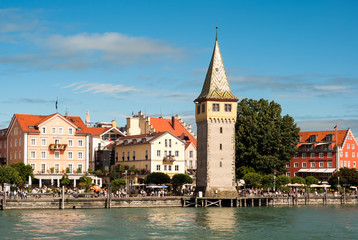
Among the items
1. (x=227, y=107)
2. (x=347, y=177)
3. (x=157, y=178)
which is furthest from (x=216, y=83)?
(x=347, y=177)

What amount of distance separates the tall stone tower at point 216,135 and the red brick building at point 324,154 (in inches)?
1292

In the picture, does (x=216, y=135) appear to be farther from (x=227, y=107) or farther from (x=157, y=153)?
(x=157, y=153)

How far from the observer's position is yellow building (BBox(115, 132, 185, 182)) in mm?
94938

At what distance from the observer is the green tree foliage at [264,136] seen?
307 feet

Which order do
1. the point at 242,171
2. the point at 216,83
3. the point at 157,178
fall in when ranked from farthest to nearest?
the point at 242,171 → the point at 157,178 → the point at 216,83

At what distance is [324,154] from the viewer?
11125 cm

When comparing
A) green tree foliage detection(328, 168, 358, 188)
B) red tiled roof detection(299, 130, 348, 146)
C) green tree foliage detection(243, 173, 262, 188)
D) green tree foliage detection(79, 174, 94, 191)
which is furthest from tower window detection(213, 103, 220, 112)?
red tiled roof detection(299, 130, 348, 146)

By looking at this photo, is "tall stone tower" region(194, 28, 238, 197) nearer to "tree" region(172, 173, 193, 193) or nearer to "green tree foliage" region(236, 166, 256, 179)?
"tree" region(172, 173, 193, 193)

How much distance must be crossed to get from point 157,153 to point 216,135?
1715 centimetres

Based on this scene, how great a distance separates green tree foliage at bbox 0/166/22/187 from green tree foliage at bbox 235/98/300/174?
3299 cm

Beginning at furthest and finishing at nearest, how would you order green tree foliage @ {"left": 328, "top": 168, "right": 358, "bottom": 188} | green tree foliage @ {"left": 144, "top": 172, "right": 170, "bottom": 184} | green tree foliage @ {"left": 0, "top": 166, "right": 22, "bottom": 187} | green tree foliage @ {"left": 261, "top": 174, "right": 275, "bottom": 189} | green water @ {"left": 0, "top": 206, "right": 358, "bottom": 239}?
green tree foliage @ {"left": 328, "top": 168, "right": 358, "bottom": 188} < green tree foliage @ {"left": 261, "top": 174, "right": 275, "bottom": 189} < green tree foliage @ {"left": 144, "top": 172, "right": 170, "bottom": 184} < green tree foliage @ {"left": 0, "top": 166, "right": 22, "bottom": 187} < green water @ {"left": 0, "top": 206, "right": 358, "bottom": 239}

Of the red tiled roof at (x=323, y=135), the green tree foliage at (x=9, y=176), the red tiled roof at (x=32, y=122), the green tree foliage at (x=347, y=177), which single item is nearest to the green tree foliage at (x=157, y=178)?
the red tiled roof at (x=32, y=122)

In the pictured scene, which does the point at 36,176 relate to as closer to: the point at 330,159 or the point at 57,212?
the point at 57,212

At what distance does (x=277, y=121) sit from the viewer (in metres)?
98.1
